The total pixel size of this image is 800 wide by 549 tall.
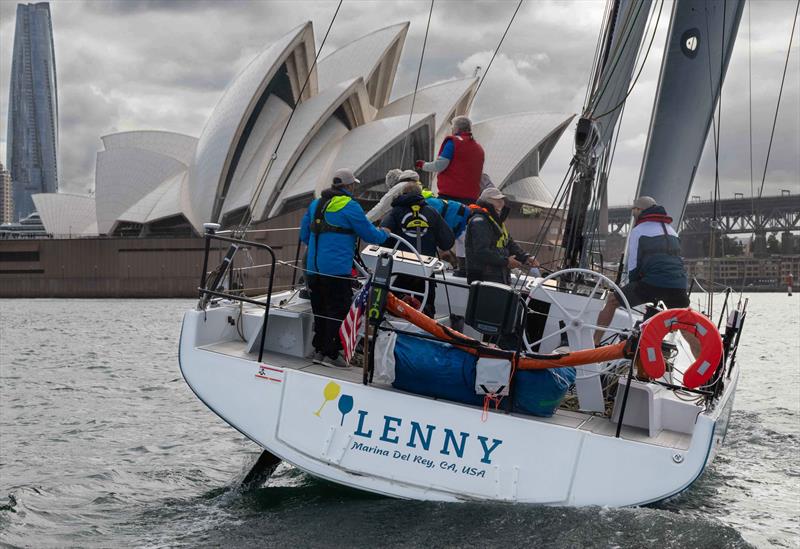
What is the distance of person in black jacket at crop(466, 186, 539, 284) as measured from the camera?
4.39 m

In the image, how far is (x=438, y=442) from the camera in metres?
3.74

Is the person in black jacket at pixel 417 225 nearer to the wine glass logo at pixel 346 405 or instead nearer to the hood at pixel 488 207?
the hood at pixel 488 207

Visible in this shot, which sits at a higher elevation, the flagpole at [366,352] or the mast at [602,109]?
the mast at [602,109]

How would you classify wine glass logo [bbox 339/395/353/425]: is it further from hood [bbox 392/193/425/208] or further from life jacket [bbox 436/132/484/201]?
life jacket [bbox 436/132/484/201]

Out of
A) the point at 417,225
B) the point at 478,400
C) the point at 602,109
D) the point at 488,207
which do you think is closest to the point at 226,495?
the point at 478,400

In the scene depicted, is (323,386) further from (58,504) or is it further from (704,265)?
(704,265)

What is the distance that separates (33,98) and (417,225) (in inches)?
7106

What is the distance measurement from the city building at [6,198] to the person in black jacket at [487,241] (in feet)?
640

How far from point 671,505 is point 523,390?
160 cm

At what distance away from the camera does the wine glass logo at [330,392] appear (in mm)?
3930

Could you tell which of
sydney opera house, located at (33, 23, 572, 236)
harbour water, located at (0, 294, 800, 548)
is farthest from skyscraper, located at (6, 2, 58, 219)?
harbour water, located at (0, 294, 800, 548)

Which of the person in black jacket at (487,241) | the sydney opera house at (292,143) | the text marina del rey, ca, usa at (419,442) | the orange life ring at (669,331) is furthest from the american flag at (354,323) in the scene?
the sydney opera house at (292,143)

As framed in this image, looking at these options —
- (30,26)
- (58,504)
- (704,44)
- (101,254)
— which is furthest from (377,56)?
(30,26)

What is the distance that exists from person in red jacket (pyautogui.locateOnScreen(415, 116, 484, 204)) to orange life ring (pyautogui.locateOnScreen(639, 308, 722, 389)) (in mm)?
2545
